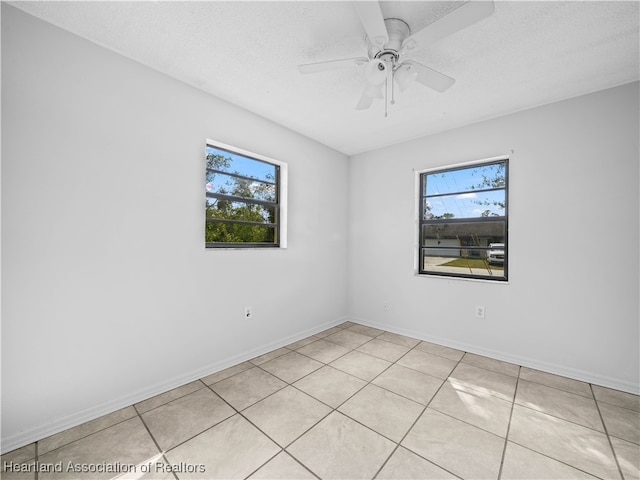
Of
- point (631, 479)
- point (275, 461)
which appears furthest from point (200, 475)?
point (631, 479)

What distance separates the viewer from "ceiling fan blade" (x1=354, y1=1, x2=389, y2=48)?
4.43ft

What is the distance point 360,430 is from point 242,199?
2.32 m


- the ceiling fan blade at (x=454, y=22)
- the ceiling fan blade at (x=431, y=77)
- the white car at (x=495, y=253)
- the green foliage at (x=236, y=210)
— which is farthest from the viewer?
the white car at (x=495, y=253)

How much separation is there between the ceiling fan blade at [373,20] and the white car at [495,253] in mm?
2458

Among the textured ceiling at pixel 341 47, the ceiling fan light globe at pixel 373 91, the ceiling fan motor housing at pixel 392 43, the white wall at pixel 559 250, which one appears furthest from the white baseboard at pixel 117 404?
the ceiling fan motor housing at pixel 392 43

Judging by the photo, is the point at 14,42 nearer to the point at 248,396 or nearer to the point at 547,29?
the point at 248,396

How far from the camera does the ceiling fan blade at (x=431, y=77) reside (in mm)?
1808

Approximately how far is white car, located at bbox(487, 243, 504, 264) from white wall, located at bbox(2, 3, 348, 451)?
261 cm

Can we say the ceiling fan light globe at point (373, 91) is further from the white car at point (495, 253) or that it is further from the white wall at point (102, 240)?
the white car at point (495, 253)

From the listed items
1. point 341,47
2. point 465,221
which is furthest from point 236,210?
point 465,221

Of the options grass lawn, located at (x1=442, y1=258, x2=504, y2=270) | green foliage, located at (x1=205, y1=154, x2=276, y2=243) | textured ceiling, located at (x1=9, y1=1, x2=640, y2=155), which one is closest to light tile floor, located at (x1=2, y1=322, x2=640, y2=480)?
grass lawn, located at (x1=442, y1=258, x2=504, y2=270)

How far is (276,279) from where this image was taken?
10.5ft

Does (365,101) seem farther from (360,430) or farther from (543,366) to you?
(543,366)

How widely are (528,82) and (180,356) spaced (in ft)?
12.5
